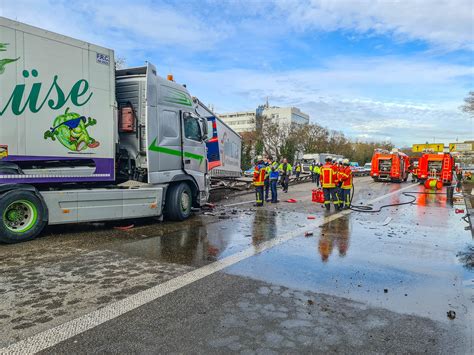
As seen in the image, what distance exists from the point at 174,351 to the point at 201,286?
1.55 metres

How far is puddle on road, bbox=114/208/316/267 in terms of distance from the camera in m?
6.14

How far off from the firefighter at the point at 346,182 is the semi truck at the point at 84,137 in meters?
4.89

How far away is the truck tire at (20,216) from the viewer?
6.45 meters

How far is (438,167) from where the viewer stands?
26.8m

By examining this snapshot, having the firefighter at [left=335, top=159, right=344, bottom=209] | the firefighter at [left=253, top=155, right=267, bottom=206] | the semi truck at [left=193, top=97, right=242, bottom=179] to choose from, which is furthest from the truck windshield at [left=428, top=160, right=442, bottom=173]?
the firefighter at [left=253, top=155, right=267, bottom=206]

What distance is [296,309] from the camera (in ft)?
13.3

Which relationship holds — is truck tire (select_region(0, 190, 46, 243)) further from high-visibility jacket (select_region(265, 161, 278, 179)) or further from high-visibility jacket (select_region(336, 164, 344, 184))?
high-visibility jacket (select_region(265, 161, 278, 179))

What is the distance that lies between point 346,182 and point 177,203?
583cm

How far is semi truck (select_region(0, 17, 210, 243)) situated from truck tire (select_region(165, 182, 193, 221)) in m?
0.02

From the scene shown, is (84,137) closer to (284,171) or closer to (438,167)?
(284,171)

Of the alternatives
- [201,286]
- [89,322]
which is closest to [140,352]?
[89,322]

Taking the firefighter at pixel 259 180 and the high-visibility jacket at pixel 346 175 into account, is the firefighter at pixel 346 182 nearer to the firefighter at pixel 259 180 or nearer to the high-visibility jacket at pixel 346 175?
the high-visibility jacket at pixel 346 175

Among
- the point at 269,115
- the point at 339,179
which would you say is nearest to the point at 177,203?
the point at 339,179

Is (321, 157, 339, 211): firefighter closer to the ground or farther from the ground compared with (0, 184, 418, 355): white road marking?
farther from the ground
